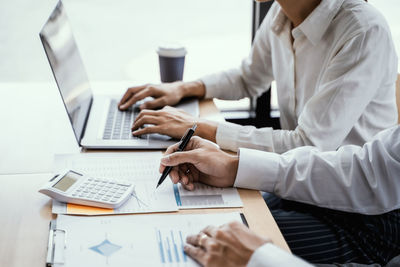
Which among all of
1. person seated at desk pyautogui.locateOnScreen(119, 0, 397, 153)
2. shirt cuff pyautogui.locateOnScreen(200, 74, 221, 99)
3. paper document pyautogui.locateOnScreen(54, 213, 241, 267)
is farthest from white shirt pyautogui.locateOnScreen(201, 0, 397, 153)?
paper document pyautogui.locateOnScreen(54, 213, 241, 267)

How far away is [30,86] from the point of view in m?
1.80

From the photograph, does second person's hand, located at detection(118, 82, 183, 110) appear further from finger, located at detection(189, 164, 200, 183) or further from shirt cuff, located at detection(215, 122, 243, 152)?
finger, located at detection(189, 164, 200, 183)

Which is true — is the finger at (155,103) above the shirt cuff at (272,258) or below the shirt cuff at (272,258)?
below

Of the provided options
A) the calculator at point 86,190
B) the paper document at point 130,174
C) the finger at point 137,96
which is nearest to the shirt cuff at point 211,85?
the finger at point 137,96

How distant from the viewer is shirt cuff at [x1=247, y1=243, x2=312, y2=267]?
79 centimetres

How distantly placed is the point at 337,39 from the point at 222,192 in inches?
21.8

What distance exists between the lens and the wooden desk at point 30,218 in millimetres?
848

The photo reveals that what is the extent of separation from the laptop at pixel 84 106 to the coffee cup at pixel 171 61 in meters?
0.16

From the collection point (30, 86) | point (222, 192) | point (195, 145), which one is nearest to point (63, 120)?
point (30, 86)

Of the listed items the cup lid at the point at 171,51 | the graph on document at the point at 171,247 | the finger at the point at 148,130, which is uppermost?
the cup lid at the point at 171,51

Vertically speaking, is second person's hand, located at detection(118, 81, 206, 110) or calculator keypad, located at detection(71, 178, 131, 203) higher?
calculator keypad, located at detection(71, 178, 131, 203)

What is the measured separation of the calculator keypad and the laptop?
9.0 inches

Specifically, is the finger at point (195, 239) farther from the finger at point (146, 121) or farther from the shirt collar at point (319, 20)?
the shirt collar at point (319, 20)

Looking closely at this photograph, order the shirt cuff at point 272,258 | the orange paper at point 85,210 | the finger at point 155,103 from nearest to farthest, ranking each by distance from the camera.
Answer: the shirt cuff at point 272,258 → the orange paper at point 85,210 → the finger at point 155,103
